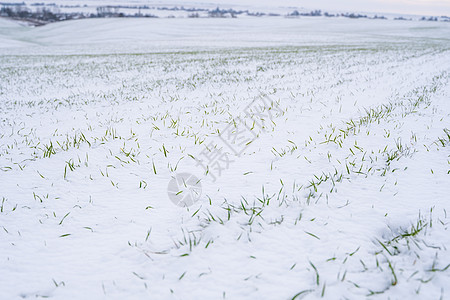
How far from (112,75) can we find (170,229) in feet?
43.9

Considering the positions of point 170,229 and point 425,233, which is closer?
point 425,233

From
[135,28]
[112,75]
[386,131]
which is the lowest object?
[386,131]

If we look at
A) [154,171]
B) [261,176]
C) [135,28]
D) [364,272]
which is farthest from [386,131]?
[135,28]

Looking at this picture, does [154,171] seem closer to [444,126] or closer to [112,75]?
[444,126]

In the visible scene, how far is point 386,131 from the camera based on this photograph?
4.45m

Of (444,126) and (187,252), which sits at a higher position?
(444,126)

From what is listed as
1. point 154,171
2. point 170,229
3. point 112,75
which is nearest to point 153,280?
point 170,229

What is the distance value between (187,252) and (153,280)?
0.33 meters

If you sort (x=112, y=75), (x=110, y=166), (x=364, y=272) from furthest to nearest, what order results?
1. (x=112, y=75)
2. (x=110, y=166)
3. (x=364, y=272)

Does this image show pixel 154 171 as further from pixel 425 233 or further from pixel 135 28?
pixel 135 28

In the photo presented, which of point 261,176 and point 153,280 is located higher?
point 261,176

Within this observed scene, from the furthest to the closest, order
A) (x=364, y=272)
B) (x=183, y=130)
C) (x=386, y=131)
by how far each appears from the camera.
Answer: (x=183, y=130)
(x=386, y=131)
(x=364, y=272)

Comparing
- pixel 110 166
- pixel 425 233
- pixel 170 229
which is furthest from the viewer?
pixel 110 166

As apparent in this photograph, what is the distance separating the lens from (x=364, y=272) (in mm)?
1870
